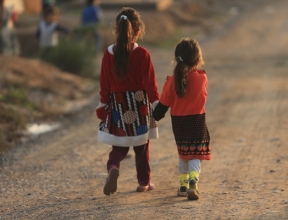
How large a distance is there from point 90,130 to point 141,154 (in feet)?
12.6

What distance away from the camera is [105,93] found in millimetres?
7207

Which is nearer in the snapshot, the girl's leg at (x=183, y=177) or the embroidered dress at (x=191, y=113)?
the embroidered dress at (x=191, y=113)

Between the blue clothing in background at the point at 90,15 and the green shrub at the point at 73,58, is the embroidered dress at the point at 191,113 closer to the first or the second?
the green shrub at the point at 73,58

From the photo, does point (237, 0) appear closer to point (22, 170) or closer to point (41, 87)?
point (41, 87)

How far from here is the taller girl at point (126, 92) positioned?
7.06m

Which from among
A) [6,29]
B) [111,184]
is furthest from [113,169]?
[6,29]

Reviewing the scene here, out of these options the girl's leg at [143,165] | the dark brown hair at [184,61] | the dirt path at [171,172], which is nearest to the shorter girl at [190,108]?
the dark brown hair at [184,61]

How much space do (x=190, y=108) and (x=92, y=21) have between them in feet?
41.1

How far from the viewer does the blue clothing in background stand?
1897cm

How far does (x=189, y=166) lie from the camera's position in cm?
704

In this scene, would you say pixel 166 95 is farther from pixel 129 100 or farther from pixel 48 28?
pixel 48 28

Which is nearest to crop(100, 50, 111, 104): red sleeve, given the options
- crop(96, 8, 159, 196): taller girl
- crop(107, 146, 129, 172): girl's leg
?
crop(96, 8, 159, 196): taller girl

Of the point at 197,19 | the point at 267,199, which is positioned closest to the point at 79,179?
the point at 267,199

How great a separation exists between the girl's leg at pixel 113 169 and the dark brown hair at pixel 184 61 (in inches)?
32.1
